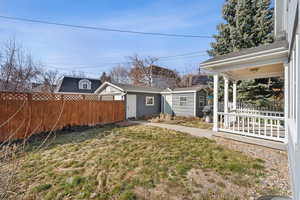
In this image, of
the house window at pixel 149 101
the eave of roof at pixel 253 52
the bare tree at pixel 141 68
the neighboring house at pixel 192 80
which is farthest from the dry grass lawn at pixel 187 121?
the bare tree at pixel 141 68

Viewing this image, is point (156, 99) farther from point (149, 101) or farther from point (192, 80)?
point (192, 80)

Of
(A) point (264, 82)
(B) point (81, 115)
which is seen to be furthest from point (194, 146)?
(A) point (264, 82)

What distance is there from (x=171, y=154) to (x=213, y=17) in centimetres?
1261

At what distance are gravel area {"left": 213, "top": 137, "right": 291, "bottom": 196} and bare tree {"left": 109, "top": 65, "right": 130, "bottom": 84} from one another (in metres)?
26.1

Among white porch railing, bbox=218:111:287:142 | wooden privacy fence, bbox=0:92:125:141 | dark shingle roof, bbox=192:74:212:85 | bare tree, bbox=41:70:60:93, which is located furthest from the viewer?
dark shingle roof, bbox=192:74:212:85

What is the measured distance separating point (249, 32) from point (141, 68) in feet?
57.9

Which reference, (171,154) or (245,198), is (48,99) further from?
(245,198)

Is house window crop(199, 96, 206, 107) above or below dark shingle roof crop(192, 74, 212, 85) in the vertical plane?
below

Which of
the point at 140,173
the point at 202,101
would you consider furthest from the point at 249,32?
the point at 140,173

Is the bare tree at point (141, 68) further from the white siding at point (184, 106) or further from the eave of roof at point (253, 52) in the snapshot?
the eave of roof at point (253, 52)

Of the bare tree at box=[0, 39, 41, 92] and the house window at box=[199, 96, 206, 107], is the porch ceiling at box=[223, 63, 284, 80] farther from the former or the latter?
the bare tree at box=[0, 39, 41, 92]

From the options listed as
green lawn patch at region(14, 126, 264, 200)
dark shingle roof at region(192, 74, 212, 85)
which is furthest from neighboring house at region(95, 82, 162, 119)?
dark shingle roof at region(192, 74, 212, 85)

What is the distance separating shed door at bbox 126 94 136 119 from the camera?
12.4 m

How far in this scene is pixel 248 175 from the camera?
321 cm
